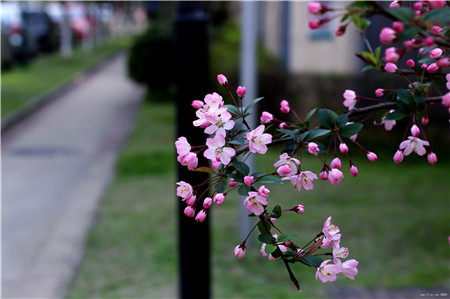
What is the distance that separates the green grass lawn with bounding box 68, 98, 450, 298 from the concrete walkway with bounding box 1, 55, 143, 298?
0.65ft

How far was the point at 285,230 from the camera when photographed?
5707 mm

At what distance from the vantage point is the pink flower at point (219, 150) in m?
1.13

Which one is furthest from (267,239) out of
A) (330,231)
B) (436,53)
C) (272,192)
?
(272,192)

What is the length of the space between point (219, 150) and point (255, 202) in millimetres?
110

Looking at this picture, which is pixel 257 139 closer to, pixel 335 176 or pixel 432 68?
pixel 335 176

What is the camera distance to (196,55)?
360 cm

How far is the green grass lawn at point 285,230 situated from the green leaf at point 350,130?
8.98 feet

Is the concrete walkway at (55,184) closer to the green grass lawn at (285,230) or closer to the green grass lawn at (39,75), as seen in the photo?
the green grass lawn at (285,230)

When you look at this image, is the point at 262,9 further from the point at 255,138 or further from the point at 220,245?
the point at 255,138

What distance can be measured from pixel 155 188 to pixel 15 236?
72.3 inches

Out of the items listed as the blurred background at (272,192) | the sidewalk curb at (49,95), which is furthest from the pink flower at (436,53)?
the sidewalk curb at (49,95)

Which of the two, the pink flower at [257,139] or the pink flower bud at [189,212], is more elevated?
the pink flower at [257,139]

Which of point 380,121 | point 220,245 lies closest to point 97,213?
point 220,245

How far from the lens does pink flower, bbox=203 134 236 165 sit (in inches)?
44.4
